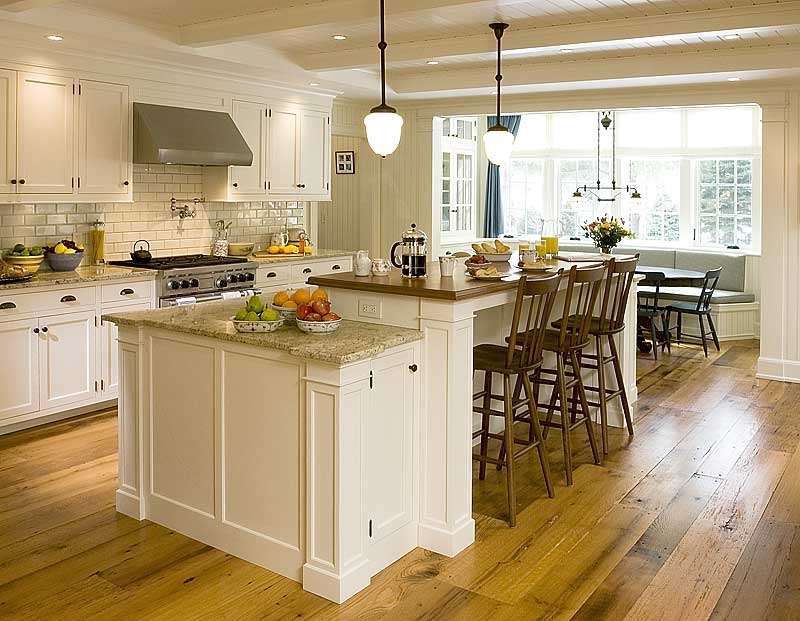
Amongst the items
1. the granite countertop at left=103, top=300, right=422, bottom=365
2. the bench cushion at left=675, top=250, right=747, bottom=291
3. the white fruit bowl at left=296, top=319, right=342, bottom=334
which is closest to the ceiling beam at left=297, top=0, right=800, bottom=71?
the granite countertop at left=103, top=300, right=422, bottom=365

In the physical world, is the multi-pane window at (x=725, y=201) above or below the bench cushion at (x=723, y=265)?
above

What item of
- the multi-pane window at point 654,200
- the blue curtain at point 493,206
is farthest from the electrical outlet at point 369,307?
the blue curtain at point 493,206

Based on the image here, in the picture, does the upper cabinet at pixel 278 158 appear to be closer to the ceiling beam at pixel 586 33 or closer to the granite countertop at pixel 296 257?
the granite countertop at pixel 296 257

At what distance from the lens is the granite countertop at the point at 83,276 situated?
523cm

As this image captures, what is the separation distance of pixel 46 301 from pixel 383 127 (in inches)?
104

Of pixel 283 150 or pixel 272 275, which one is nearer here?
pixel 272 275

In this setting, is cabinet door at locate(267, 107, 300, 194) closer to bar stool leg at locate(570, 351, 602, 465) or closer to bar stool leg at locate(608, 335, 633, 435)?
bar stool leg at locate(608, 335, 633, 435)

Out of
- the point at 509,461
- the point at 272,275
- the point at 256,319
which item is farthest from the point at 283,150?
the point at 509,461

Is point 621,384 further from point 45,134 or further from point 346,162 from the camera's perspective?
point 346,162

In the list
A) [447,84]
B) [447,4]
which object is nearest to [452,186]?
[447,84]

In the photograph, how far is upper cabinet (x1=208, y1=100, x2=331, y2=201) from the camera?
7.01 meters

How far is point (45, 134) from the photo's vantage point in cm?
557

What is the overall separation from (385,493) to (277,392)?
0.62 m

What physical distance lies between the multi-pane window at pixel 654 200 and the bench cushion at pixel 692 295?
1123mm
